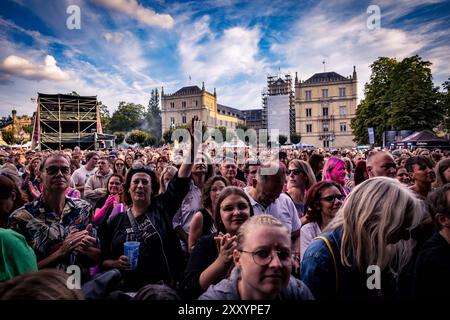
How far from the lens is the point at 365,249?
5.84 feet

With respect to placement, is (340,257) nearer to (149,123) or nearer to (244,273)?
(244,273)

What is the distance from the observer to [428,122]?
2461 centimetres

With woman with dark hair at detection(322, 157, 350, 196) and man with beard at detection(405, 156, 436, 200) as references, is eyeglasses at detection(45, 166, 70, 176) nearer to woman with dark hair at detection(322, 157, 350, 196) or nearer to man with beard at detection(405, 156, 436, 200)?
woman with dark hair at detection(322, 157, 350, 196)

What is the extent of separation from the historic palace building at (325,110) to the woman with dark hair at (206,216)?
63312mm

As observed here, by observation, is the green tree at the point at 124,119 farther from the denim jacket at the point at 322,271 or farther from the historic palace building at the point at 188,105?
the denim jacket at the point at 322,271

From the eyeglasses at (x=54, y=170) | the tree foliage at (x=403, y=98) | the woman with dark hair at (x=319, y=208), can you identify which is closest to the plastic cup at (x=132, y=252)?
the eyeglasses at (x=54, y=170)

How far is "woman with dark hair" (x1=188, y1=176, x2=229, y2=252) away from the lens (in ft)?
10.2

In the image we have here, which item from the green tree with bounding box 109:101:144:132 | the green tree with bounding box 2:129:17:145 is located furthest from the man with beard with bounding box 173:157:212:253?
the green tree with bounding box 109:101:144:132

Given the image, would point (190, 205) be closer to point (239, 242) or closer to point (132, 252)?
point (132, 252)

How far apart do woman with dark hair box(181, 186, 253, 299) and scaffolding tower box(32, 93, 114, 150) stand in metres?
16.9

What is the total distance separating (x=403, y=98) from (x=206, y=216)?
92.1 ft

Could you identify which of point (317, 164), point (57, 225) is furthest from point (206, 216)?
point (317, 164)

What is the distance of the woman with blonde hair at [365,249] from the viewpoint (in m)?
1.77

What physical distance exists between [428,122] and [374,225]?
91.0 feet
